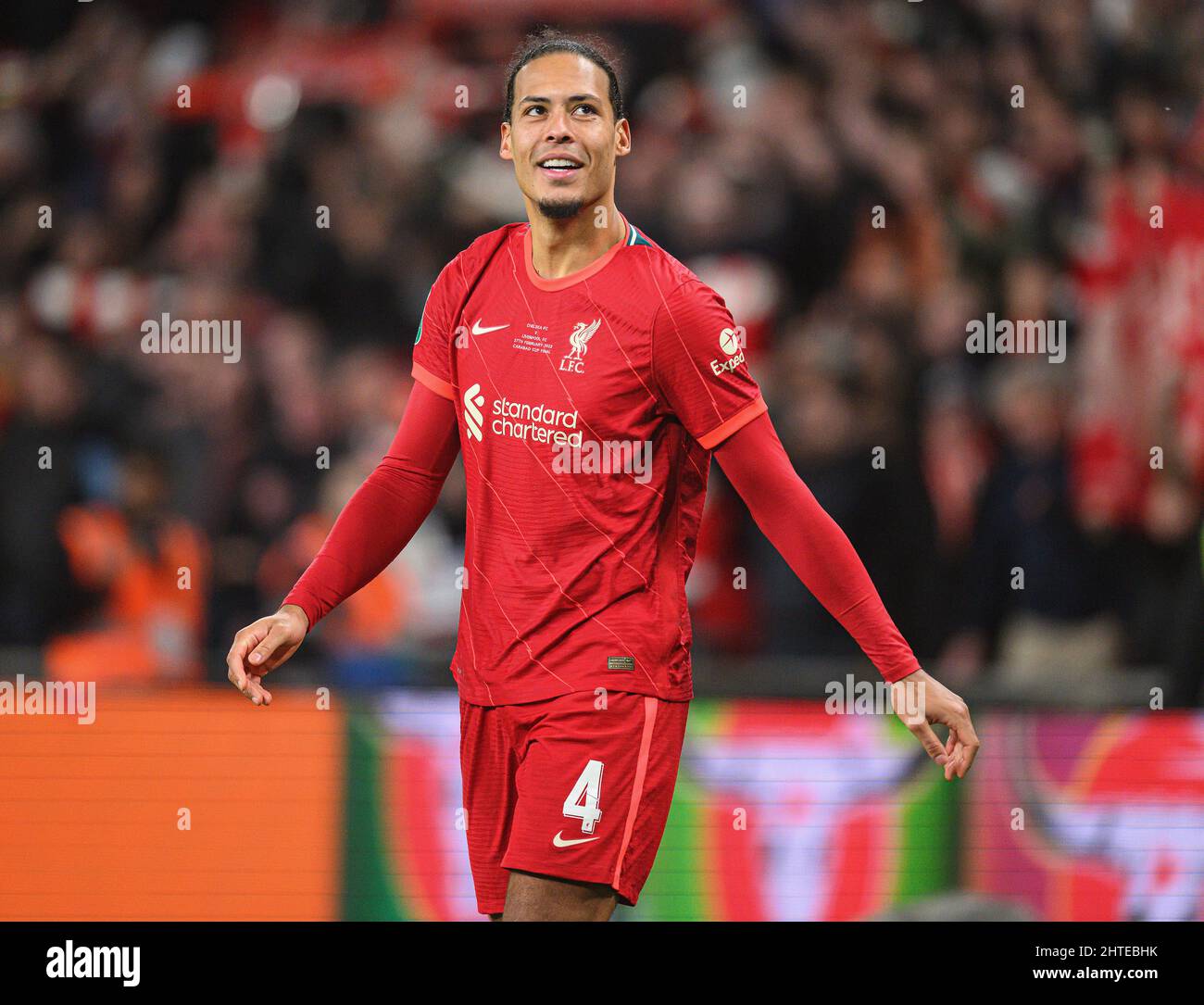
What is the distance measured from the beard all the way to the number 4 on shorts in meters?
1.09

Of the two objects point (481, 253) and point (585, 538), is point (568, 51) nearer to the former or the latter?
point (481, 253)

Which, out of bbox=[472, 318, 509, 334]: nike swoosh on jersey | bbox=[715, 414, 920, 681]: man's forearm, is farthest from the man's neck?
bbox=[715, 414, 920, 681]: man's forearm

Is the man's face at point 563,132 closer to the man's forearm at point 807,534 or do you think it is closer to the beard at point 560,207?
the beard at point 560,207

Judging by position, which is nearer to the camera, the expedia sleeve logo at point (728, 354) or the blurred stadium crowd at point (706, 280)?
the expedia sleeve logo at point (728, 354)

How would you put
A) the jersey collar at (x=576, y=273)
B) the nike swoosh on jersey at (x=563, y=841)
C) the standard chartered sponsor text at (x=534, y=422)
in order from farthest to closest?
1. the jersey collar at (x=576, y=273)
2. the standard chartered sponsor text at (x=534, y=422)
3. the nike swoosh on jersey at (x=563, y=841)

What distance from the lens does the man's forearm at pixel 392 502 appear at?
3453 millimetres

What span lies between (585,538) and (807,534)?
0.44 meters

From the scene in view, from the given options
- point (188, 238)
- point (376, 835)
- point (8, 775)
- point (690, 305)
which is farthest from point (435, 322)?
point (188, 238)

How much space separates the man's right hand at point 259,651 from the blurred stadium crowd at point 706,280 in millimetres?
2485

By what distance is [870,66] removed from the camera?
742 cm

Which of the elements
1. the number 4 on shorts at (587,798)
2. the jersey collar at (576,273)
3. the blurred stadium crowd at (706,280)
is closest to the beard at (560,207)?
the jersey collar at (576,273)

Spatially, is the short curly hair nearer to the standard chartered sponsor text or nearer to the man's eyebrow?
the man's eyebrow
